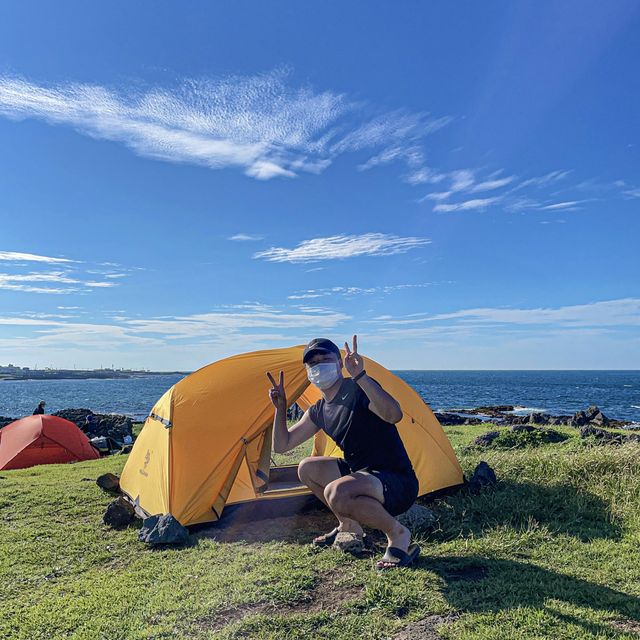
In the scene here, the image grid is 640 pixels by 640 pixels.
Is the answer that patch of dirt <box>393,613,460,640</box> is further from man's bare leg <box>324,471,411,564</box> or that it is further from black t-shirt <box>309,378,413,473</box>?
black t-shirt <box>309,378,413,473</box>

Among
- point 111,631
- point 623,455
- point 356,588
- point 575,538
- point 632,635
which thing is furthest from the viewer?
point 623,455

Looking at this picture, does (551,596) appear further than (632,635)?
Yes

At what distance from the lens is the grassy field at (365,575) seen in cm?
405

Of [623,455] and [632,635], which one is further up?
[623,455]

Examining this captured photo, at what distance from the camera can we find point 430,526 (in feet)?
20.6

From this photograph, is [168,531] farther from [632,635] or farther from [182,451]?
[632,635]

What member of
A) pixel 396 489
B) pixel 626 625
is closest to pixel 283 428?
pixel 396 489

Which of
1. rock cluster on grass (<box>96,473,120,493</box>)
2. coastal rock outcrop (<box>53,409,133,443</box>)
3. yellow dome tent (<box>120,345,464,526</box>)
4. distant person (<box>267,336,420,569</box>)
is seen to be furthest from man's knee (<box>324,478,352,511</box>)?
coastal rock outcrop (<box>53,409,133,443</box>)

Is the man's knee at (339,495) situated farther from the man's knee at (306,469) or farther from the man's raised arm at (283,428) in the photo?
the man's knee at (306,469)

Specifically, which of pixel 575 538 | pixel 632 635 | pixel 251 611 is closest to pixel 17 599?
pixel 251 611

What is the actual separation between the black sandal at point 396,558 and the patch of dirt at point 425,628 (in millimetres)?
874

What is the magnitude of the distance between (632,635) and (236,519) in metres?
4.94

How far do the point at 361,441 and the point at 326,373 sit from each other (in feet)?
2.47

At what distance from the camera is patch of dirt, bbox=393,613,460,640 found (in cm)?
383
